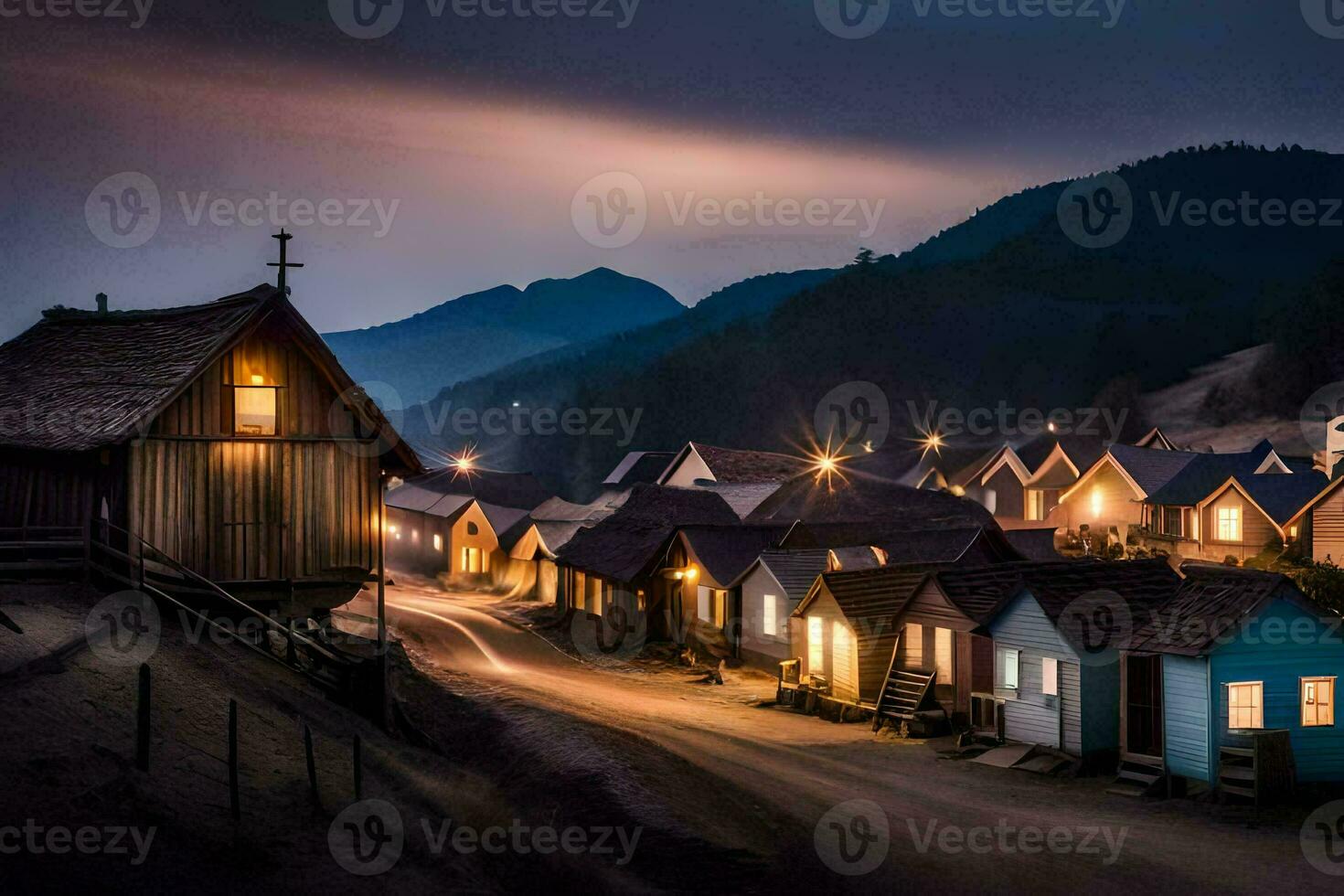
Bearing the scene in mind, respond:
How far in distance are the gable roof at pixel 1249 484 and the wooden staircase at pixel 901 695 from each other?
3115 cm

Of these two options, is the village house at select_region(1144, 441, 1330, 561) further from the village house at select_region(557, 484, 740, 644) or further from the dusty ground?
the dusty ground

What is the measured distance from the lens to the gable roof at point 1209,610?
89.5 feet

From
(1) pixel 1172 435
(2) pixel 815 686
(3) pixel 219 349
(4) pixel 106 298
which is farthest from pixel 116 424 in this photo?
(1) pixel 1172 435

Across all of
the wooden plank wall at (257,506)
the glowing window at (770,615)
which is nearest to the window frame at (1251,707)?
the glowing window at (770,615)

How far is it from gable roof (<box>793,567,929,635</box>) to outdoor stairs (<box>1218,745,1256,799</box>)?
11.3m

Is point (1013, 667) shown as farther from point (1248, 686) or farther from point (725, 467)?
point (725, 467)

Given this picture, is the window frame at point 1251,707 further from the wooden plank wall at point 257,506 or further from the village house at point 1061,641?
the wooden plank wall at point 257,506

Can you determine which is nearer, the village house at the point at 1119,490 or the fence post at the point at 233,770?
the fence post at the point at 233,770

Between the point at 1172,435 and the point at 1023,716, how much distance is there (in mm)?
97744

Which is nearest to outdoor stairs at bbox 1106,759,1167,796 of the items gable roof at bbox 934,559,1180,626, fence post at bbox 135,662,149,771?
gable roof at bbox 934,559,1180,626

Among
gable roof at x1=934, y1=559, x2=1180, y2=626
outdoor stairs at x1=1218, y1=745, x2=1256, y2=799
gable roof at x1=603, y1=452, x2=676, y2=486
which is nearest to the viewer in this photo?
outdoor stairs at x1=1218, y1=745, x2=1256, y2=799

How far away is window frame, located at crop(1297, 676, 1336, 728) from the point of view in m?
27.4

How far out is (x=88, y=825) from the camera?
15656mm

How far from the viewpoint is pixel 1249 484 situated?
6106cm
